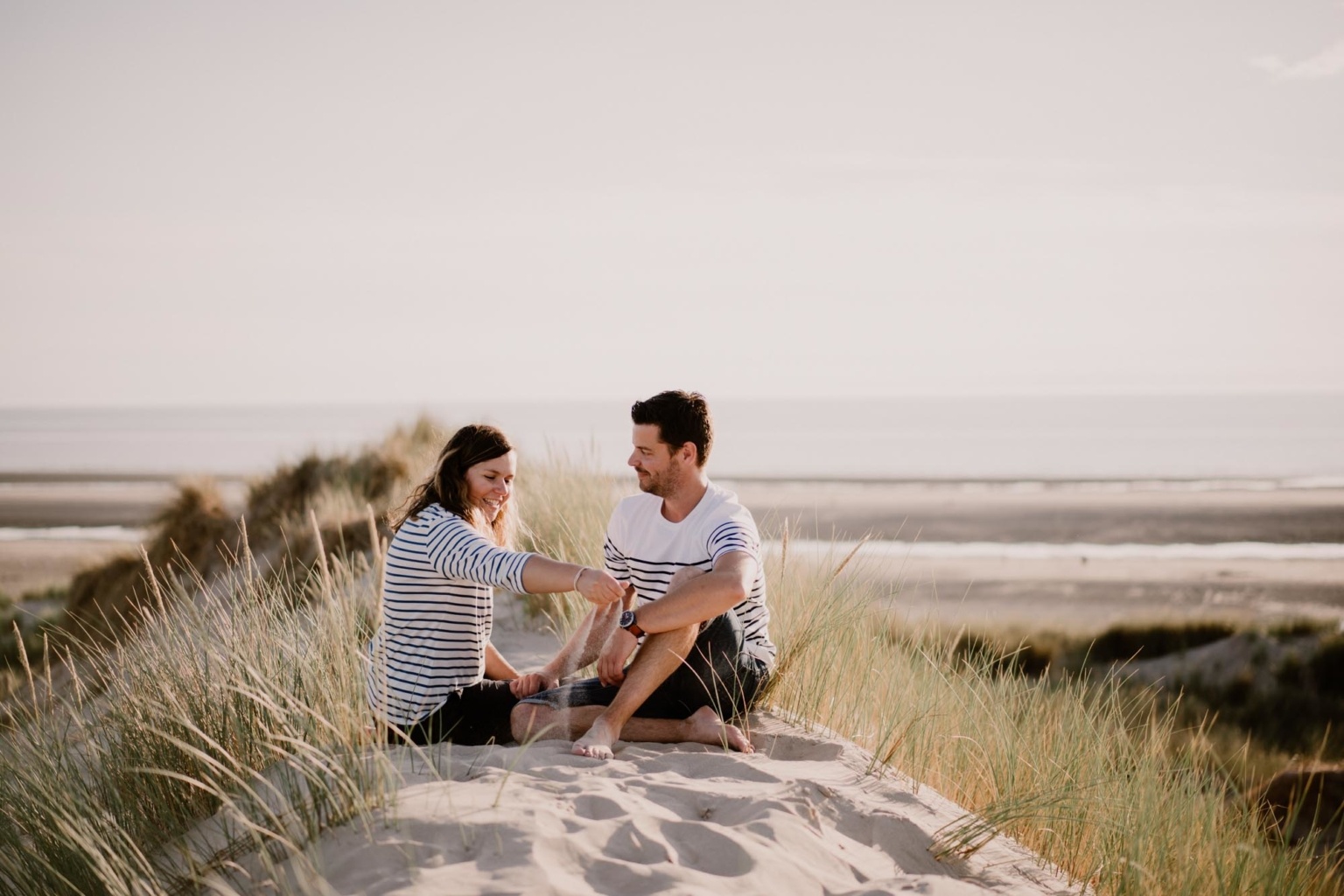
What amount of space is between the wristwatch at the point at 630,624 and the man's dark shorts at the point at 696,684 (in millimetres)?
259

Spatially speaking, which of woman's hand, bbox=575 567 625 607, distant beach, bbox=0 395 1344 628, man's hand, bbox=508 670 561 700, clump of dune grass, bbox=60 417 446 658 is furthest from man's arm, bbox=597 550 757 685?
clump of dune grass, bbox=60 417 446 658

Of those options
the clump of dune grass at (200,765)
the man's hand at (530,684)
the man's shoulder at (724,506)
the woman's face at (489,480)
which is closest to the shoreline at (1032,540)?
the man's shoulder at (724,506)

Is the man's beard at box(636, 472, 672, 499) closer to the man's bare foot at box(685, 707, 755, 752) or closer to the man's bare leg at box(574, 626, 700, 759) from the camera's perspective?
the man's bare leg at box(574, 626, 700, 759)

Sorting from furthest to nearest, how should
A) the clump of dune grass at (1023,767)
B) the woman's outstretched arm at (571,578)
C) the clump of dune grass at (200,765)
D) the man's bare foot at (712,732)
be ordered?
the man's bare foot at (712,732) < the woman's outstretched arm at (571,578) < the clump of dune grass at (1023,767) < the clump of dune grass at (200,765)

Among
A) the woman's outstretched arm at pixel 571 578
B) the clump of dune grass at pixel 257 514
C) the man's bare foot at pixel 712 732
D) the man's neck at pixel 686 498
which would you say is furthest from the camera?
the clump of dune grass at pixel 257 514

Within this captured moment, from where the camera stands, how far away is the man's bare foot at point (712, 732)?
437cm

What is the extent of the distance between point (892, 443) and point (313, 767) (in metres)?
53.9

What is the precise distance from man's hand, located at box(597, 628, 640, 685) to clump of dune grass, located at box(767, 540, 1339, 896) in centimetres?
110

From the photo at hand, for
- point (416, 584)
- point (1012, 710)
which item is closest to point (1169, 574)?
point (1012, 710)

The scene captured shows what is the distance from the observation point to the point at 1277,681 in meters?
Result: 9.67

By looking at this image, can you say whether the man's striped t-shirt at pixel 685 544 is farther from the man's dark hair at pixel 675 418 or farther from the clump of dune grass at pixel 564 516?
the clump of dune grass at pixel 564 516

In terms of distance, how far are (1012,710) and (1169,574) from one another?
1388 cm

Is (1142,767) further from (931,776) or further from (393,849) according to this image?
(393,849)

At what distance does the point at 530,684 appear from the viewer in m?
4.52
